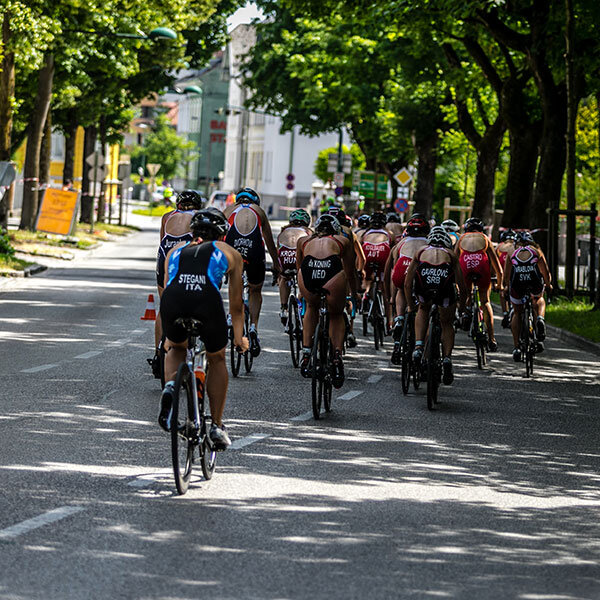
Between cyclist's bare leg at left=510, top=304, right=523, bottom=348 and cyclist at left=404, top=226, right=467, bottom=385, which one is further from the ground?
cyclist at left=404, top=226, right=467, bottom=385

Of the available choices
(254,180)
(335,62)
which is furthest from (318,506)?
(254,180)

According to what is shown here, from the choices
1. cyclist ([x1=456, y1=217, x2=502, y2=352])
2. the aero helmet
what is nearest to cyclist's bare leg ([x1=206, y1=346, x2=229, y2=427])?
the aero helmet

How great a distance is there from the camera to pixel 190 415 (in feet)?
27.9

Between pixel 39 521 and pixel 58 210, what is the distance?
33759 mm

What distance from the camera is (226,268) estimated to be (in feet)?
28.7

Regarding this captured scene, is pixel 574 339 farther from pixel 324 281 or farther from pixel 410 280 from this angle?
pixel 324 281

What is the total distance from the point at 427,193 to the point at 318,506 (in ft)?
158

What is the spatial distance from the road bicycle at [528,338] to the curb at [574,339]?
13.2 feet

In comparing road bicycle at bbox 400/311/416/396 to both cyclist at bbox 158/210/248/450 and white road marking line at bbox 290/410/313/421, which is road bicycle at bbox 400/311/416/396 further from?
cyclist at bbox 158/210/248/450

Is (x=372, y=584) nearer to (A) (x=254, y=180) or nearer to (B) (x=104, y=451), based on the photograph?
(B) (x=104, y=451)

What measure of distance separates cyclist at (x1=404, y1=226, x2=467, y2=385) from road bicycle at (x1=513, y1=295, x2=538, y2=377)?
10.3 ft

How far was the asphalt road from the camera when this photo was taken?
260 inches

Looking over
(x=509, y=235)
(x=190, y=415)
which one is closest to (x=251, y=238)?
(x=509, y=235)

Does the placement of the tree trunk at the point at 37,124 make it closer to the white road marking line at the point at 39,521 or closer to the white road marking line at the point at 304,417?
the white road marking line at the point at 304,417
